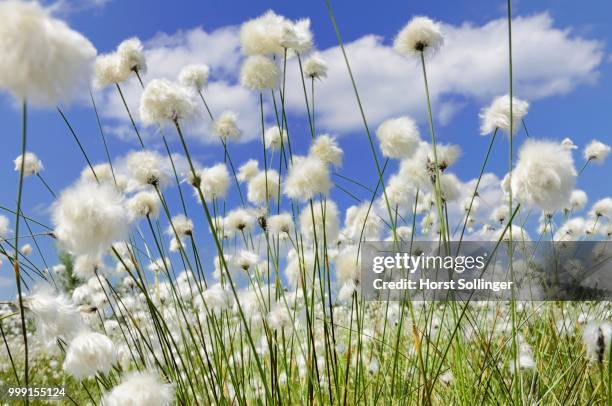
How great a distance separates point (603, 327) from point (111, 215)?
1396 mm

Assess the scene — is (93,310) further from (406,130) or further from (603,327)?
(603,327)

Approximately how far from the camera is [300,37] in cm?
254

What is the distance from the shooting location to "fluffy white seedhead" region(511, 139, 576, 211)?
64.5 inches

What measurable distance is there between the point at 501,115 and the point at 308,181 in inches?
33.2

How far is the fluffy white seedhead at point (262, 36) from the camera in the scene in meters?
2.50

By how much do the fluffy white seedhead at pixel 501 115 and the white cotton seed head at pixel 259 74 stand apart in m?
0.94

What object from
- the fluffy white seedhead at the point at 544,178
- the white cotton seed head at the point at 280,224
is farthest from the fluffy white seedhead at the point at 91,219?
the white cotton seed head at the point at 280,224

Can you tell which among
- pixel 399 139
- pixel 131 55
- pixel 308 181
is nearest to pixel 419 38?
pixel 399 139

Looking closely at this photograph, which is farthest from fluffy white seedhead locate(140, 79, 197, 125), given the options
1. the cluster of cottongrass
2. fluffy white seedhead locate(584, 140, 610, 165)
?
fluffy white seedhead locate(584, 140, 610, 165)

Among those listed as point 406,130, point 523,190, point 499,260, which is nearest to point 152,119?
point 406,130

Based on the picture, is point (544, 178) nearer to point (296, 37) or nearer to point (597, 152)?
point (296, 37)

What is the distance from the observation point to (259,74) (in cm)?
254

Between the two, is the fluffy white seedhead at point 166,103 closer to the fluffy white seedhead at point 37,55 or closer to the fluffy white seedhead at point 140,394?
the fluffy white seedhead at point 37,55

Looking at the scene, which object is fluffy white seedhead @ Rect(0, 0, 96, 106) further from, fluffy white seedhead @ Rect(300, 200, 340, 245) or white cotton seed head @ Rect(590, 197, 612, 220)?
white cotton seed head @ Rect(590, 197, 612, 220)
